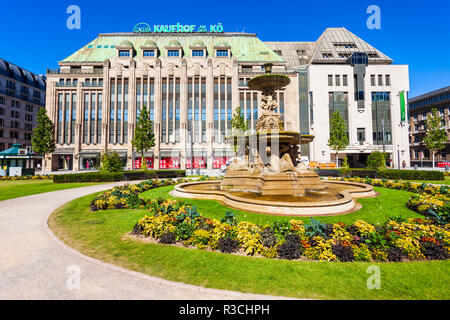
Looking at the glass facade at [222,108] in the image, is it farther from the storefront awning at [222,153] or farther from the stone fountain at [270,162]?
the stone fountain at [270,162]

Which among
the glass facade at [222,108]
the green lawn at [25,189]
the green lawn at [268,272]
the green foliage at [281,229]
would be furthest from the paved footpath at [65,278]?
the glass facade at [222,108]

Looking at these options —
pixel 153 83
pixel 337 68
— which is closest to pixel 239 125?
pixel 153 83

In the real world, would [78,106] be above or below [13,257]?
above

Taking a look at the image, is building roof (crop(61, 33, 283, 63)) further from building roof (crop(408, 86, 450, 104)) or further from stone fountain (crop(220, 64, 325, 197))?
building roof (crop(408, 86, 450, 104))

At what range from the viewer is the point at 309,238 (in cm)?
580

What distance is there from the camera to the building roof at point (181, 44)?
177ft

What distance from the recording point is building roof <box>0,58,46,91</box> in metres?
63.0

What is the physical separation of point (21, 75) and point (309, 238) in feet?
326

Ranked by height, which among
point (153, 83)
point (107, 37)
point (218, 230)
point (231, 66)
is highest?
point (107, 37)

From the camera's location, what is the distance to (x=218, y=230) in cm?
634

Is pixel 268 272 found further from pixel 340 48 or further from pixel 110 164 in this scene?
pixel 340 48

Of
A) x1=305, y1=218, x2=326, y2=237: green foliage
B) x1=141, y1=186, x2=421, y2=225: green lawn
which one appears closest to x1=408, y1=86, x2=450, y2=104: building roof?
x1=141, y1=186, x2=421, y2=225: green lawn
